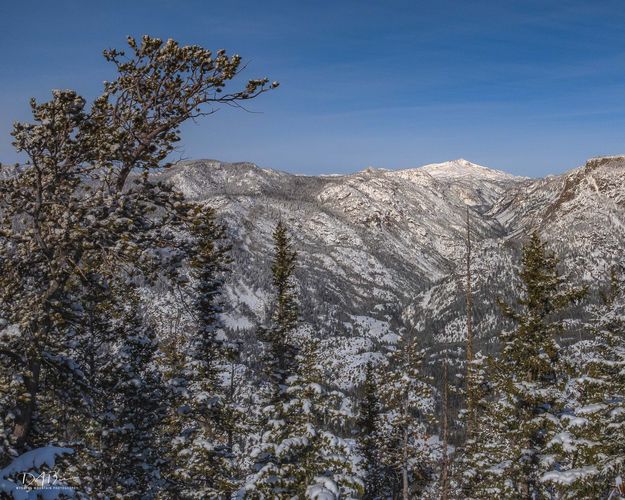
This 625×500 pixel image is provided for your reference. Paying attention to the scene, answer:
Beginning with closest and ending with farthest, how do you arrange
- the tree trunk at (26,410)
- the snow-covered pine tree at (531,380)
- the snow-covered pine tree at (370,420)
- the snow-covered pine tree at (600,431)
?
the tree trunk at (26,410) < the snow-covered pine tree at (600,431) < the snow-covered pine tree at (531,380) < the snow-covered pine tree at (370,420)

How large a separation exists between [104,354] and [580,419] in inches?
809

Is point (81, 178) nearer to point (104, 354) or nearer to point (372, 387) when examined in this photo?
point (104, 354)

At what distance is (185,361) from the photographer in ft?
75.3

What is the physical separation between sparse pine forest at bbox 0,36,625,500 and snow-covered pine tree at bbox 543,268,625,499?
0.07 meters

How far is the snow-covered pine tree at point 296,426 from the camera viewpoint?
60.5ft

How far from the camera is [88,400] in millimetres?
7738

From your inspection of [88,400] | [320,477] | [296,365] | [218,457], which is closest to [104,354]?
[218,457]
